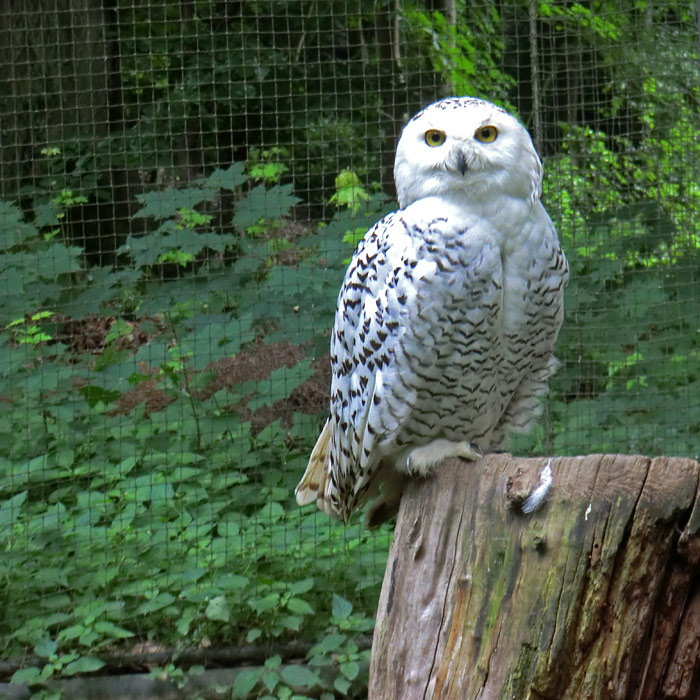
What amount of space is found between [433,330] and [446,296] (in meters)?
0.10

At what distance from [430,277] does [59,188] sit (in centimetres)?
281

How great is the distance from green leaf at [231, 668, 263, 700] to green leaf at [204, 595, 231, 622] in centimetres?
24

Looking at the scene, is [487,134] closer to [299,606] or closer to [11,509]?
[299,606]

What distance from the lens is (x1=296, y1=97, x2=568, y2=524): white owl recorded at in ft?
8.08

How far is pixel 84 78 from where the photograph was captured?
456 centimetres

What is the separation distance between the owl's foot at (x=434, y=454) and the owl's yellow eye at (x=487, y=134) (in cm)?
84

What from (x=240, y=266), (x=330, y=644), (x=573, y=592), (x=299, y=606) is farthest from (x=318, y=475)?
(x=240, y=266)

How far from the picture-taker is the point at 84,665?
3.74 metres

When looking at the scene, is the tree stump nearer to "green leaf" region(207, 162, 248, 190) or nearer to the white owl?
the white owl

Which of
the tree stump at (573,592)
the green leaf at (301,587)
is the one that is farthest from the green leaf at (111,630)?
the tree stump at (573,592)

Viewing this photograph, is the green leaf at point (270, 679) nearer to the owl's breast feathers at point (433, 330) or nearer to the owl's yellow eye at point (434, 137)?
the owl's breast feathers at point (433, 330)

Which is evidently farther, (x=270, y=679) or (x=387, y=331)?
(x=270, y=679)

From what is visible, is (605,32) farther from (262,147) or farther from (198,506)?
(198,506)

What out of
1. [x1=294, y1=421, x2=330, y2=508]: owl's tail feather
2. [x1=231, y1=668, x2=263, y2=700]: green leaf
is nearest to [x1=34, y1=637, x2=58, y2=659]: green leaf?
[x1=231, y1=668, x2=263, y2=700]: green leaf
